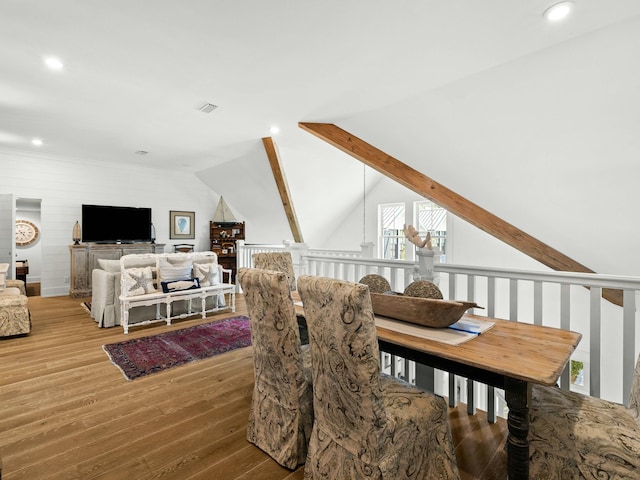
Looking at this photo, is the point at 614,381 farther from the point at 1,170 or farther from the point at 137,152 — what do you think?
the point at 1,170

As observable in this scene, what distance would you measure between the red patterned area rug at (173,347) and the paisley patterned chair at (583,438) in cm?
279

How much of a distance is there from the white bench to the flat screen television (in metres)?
2.71

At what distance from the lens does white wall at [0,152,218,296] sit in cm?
591

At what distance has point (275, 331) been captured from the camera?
1.57m

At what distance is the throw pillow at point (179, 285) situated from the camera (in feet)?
14.1

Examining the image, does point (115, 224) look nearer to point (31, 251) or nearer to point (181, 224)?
point (181, 224)

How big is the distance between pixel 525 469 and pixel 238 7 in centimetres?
288

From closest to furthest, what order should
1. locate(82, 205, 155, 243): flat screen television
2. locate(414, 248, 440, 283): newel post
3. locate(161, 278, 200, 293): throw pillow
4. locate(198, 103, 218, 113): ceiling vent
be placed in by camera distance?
locate(414, 248, 440, 283): newel post, locate(198, 103, 218, 113): ceiling vent, locate(161, 278, 200, 293): throw pillow, locate(82, 205, 155, 243): flat screen television

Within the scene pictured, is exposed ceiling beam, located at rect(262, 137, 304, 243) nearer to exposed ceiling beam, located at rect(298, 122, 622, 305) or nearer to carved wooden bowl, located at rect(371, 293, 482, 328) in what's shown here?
exposed ceiling beam, located at rect(298, 122, 622, 305)

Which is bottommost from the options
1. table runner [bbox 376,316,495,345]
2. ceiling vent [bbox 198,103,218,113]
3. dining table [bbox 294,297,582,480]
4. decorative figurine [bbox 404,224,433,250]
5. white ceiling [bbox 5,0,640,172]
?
dining table [bbox 294,297,582,480]

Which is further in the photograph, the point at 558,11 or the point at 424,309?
the point at 558,11

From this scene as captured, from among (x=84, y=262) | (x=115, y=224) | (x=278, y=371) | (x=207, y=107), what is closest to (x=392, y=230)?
(x=207, y=107)

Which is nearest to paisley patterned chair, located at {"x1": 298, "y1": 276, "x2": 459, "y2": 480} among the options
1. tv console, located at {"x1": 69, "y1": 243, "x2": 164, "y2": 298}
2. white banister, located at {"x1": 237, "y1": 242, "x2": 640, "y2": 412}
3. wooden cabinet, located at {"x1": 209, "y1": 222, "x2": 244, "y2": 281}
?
white banister, located at {"x1": 237, "y1": 242, "x2": 640, "y2": 412}

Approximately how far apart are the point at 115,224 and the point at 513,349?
7.35 metres
